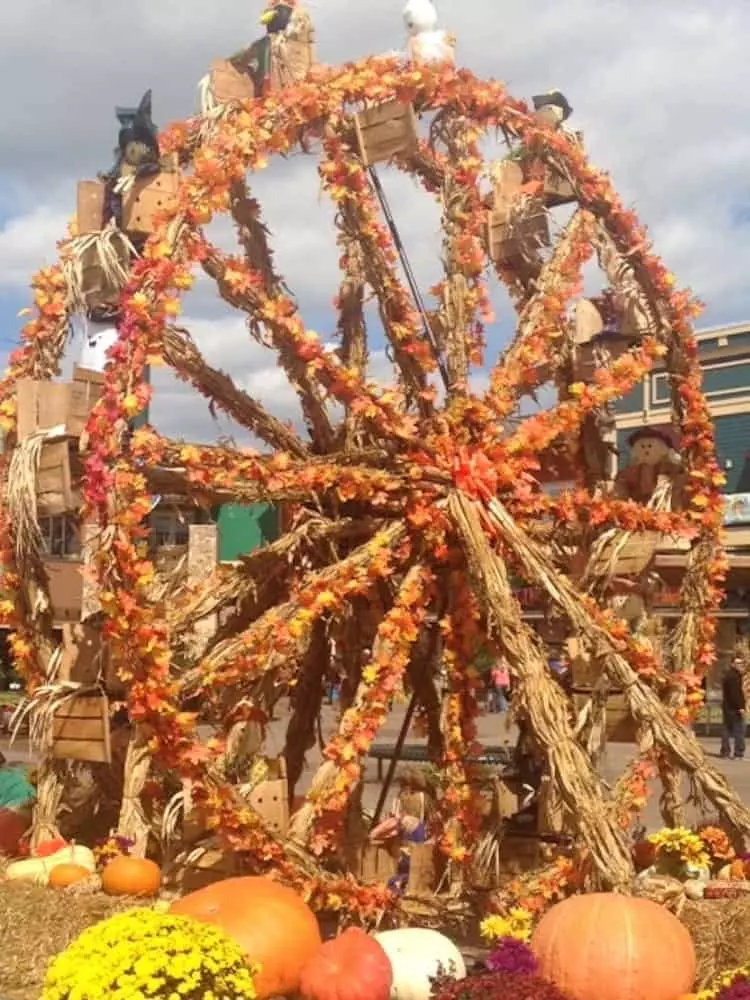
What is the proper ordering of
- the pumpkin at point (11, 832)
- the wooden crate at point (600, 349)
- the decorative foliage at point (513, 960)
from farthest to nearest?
the wooden crate at point (600, 349) → the pumpkin at point (11, 832) → the decorative foliage at point (513, 960)

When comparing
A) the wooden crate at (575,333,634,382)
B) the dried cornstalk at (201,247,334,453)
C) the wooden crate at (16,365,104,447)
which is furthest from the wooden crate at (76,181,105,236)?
the wooden crate at (575,333,634,382)

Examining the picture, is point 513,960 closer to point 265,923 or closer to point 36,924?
point 265,923

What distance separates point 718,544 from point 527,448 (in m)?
1.77

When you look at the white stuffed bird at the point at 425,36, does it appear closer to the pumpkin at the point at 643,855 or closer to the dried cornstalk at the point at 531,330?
the dried cornstalk at the point at 531,330

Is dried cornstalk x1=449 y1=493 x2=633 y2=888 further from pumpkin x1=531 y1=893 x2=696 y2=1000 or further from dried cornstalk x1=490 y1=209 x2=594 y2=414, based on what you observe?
dried cornstalk x1=490 y1=209 x2=594 y2=414

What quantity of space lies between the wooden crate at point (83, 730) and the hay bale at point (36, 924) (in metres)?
0.72

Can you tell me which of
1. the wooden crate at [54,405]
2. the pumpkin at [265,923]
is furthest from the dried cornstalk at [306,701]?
the pumpkin at [265,923]

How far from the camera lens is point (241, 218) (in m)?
8.20

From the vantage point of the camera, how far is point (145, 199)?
7270 mm

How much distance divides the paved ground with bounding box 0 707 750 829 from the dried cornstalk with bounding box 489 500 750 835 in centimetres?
253

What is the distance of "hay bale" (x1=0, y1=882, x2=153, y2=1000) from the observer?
569 centimetres

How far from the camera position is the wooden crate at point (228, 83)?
745 centimetres

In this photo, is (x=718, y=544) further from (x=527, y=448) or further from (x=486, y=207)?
(x=486, y=207)

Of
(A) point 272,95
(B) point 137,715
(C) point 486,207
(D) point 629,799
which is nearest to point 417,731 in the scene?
(D) point 629,799
